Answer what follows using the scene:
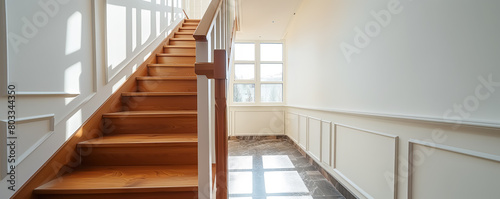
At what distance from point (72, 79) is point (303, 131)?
2.98 meters

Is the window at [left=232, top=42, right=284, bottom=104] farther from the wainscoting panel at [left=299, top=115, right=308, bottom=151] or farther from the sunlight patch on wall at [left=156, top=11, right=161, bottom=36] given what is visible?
the sunlight patch on wall at [left=156, top=11, right=161, bottom=36]

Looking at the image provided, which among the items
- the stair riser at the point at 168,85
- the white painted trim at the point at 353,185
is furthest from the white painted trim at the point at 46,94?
the white painted trim at the point at 353,185

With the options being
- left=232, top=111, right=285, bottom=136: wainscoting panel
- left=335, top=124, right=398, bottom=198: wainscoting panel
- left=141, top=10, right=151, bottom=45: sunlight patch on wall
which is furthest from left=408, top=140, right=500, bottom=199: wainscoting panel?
left=232, top=111, right=285, bottom=136: wainscoting panel

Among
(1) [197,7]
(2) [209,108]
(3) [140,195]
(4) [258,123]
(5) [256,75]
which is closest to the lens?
(2) [209,108]

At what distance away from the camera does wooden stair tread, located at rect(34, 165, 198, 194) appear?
1.15 meters

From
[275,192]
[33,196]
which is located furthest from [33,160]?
[275,192]

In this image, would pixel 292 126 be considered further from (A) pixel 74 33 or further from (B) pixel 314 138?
(A) pixel 74 33

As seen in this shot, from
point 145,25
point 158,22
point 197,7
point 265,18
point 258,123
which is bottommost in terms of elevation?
point 258,123

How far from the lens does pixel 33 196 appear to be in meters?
1.12

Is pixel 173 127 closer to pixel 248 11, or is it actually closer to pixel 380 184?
pixel 380 184

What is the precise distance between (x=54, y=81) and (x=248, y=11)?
112 inches

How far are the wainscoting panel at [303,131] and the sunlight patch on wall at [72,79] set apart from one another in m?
2.75

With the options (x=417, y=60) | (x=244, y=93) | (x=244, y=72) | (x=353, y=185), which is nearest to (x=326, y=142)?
(x=353, y=185)

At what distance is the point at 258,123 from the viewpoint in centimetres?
500
